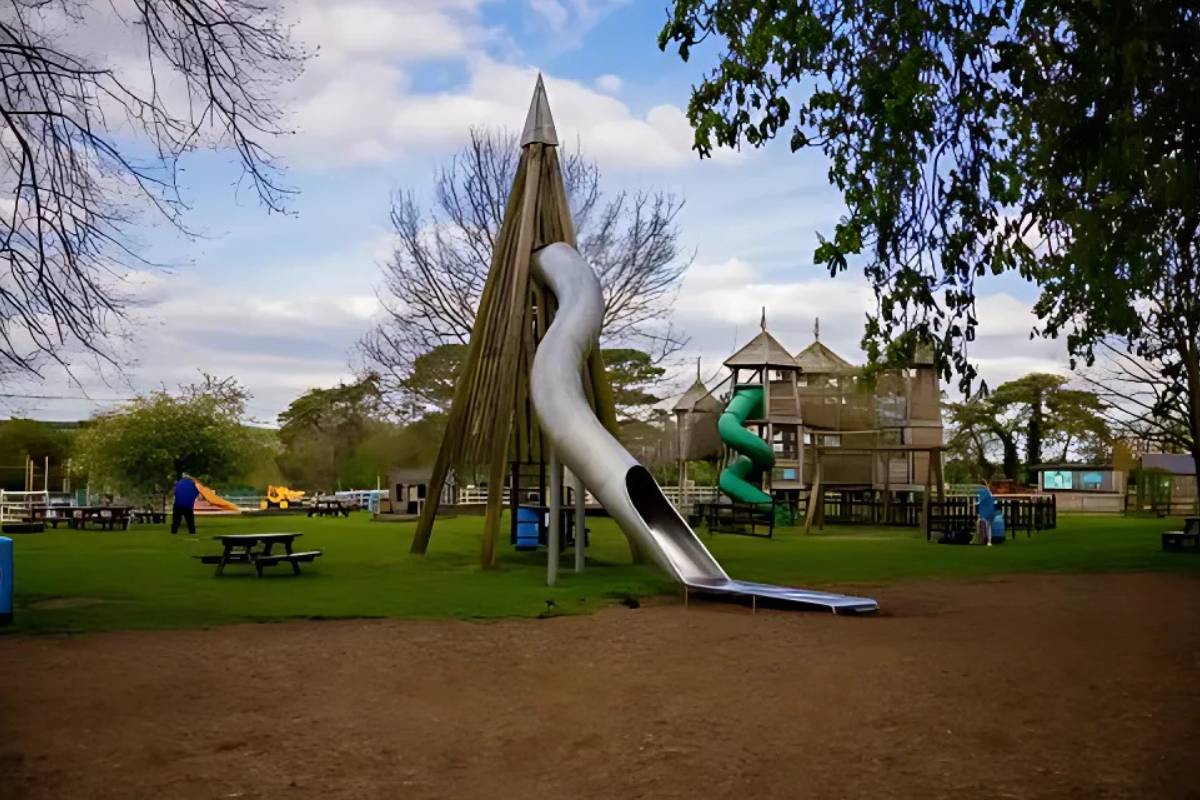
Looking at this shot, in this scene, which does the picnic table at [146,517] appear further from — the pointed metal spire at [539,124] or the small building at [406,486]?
the pointed metal spire at [539,124]

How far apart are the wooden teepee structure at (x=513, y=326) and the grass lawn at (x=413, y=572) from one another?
1.88 m

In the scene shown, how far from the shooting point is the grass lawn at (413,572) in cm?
1181

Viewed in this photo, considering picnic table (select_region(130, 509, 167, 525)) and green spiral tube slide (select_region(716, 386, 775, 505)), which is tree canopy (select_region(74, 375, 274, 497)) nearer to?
picnic table (select_region(130, 509, 167, 525))

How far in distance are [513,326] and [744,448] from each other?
55.7 feet

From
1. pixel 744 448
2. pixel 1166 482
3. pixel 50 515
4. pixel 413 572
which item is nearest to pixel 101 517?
→ pixel 50 515

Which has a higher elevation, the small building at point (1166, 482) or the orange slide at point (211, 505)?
the small building at point (1166, 482)

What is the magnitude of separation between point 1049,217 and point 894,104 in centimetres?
283

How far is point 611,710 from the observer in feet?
23.5

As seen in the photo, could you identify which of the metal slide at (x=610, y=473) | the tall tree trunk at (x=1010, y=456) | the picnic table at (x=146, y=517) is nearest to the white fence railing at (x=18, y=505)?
the picnic table at (x=146, y=517)

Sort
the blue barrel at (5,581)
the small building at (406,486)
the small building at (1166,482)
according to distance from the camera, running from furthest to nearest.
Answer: the small building at (1166,482), the small building at (406,486), the blue barrel at (5,581)

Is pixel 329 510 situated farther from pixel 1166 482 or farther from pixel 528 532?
pixel 1166 482

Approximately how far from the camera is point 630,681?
807cm

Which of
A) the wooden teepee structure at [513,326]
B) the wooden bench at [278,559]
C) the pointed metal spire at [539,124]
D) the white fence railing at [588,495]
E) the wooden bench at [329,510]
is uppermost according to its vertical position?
the pointed metal spire at [539,124]

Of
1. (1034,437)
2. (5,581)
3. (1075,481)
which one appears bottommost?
(5,581)
